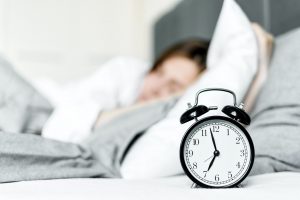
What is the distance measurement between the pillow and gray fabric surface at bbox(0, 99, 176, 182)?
26 cm

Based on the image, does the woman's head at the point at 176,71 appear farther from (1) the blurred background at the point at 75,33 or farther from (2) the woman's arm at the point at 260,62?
(1) the blurred background at the point at 75,33

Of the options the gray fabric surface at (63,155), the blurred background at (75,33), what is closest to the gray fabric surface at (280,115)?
the gray fabric surface at (63,155)

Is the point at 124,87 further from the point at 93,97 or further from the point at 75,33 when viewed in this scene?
the point at 75,33

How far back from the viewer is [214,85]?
1.04 metres

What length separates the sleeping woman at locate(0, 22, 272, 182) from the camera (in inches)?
33.4

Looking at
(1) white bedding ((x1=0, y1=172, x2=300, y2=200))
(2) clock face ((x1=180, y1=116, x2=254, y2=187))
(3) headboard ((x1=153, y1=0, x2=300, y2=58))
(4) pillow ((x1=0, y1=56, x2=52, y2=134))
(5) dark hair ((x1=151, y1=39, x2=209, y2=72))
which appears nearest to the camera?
(1) white bedding ((x1=0, y1=172, x2=300, y2=200))

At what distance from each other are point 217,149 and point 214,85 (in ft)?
1.09

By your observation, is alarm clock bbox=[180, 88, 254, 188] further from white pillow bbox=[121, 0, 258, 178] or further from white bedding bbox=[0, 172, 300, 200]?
white pillow bbox=[121, 0, 258, 178]

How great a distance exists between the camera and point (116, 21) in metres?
3.19

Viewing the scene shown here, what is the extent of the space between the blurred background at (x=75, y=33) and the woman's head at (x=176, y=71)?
0.87 metres

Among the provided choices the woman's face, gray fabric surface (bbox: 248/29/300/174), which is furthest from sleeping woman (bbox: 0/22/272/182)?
gray fabric surface (bbox: 248/29/300/174)

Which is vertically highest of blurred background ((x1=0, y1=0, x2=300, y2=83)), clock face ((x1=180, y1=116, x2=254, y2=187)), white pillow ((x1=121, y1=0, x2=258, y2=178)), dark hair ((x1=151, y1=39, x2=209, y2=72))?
clock face ((x1=180, y1=116, x2=254, y2=187))

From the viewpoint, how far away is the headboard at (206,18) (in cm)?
115

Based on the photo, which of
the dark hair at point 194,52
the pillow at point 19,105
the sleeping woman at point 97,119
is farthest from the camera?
the dark hair at point 194,52
